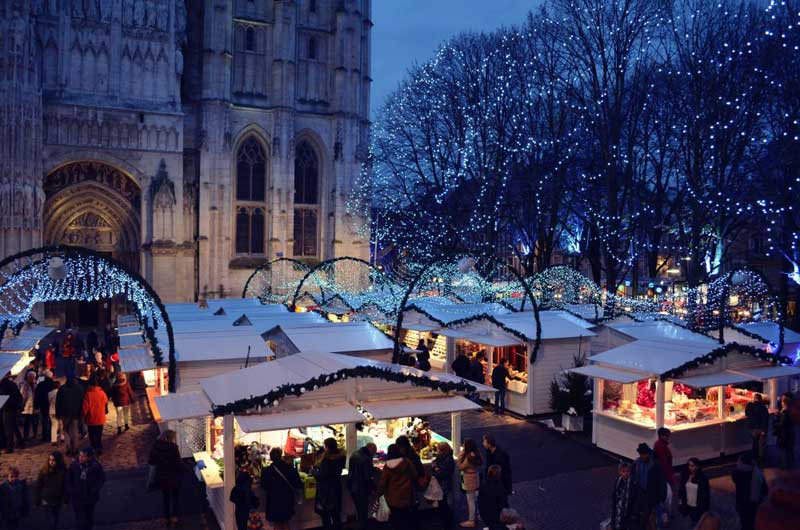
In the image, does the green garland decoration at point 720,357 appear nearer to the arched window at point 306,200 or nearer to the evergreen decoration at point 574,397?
the evergreen decoration at point 574,397

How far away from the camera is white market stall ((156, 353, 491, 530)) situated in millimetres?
9031

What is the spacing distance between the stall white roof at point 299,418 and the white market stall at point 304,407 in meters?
0.01

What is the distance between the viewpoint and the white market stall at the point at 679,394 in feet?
40.9

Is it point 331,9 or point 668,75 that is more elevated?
point 331,9

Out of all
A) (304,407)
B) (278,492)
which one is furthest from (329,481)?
(304,407)

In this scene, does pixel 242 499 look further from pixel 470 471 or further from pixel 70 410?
pixel 70 410

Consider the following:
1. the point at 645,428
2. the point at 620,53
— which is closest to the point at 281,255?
the point at 620,53

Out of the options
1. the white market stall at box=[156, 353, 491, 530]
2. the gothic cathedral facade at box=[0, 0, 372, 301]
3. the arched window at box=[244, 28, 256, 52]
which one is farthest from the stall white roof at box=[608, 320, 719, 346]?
the arched window at box=[244, 28, 256, 52]

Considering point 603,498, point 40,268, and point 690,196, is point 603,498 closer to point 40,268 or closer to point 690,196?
point 690,196

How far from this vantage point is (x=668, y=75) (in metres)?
26.1

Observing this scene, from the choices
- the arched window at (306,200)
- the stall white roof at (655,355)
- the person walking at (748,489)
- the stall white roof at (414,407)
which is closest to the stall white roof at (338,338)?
the stall white roof at (655,355)

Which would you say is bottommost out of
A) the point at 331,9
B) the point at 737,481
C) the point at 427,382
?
the point at 737,481

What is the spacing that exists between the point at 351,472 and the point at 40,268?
20680 millimetres

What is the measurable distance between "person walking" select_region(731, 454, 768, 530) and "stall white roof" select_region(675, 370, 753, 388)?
3186 millimetres
